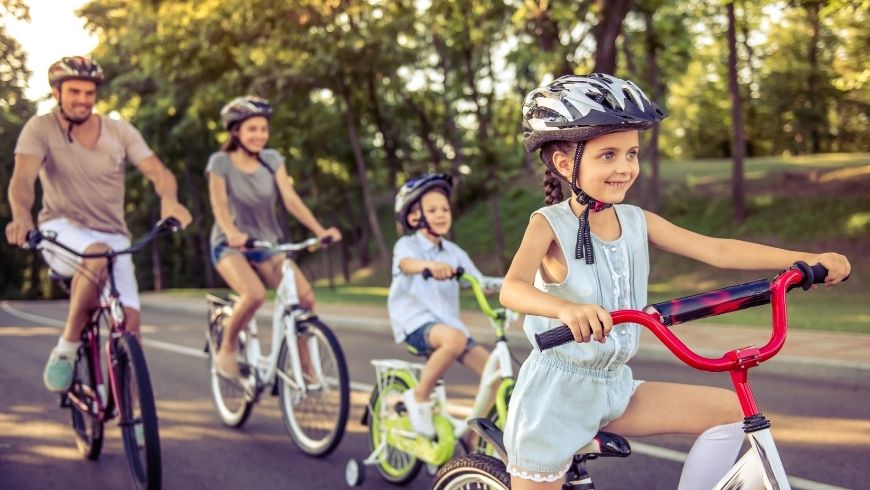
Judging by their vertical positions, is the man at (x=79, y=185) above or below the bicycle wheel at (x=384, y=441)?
above

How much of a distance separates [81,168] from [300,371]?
71.1 inches

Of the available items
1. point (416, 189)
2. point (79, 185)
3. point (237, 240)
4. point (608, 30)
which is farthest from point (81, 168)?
point (608, 30)

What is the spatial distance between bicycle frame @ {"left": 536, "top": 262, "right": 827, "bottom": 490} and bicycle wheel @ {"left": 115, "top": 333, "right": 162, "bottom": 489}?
329cm

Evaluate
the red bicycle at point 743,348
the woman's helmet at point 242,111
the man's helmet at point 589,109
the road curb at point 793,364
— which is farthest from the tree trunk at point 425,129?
the red bicycle at point 743,348

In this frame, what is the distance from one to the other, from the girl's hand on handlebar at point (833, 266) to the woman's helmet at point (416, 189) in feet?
9.10

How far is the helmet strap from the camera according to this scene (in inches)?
122

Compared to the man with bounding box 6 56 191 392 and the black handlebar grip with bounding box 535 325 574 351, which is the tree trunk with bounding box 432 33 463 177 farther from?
the black handlebar grip with bounding box 535 325 574 351

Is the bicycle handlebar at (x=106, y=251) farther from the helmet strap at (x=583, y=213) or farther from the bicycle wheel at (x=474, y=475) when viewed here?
the helmet strap at (x=583, y=213)

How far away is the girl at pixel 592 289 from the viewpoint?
2996 mm


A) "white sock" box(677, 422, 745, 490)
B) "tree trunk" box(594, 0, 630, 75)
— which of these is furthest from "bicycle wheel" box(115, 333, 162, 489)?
"tree trunk" box(594, 0, 630, 75)

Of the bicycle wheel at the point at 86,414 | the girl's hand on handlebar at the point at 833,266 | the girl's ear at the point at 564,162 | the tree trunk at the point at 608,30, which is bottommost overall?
the bicycle wheel at the point at 86,414

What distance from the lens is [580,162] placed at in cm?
313

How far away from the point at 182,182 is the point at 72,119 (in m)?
38.2

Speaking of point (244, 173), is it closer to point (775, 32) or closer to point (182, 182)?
point (182, 182)
